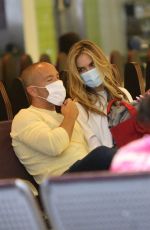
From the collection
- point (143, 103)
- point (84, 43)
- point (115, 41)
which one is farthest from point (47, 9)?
point (143, 103)

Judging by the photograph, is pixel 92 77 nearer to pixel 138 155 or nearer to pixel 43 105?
pixel 43 105

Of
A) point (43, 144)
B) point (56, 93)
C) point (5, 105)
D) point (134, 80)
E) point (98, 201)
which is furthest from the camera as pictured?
point (134, 80)

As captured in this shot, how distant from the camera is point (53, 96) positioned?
3826 millimetres

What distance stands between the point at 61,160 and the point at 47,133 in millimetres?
211

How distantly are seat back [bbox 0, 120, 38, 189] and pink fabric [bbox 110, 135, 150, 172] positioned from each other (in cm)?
140

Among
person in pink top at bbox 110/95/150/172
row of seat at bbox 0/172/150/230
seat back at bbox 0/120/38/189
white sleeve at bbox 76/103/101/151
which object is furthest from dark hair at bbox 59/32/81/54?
row of seat at bbox 0/172/150/230

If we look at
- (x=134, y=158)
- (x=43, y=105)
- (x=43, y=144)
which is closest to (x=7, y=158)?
(x=43, y=144)

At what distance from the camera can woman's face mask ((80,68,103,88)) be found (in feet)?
13.0

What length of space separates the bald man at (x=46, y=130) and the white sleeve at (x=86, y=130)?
2cm

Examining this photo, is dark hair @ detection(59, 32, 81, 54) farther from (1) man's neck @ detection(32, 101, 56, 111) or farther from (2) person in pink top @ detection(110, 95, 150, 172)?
(2) person in pink top @ detection(110, 95, 150, 172)

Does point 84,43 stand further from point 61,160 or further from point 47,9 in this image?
point 47,9

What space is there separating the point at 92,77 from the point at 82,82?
0.06 meters

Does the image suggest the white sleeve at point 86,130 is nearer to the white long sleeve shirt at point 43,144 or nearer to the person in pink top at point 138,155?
the white long sleeve shirt at point 43,144

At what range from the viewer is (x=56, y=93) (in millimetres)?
3840
